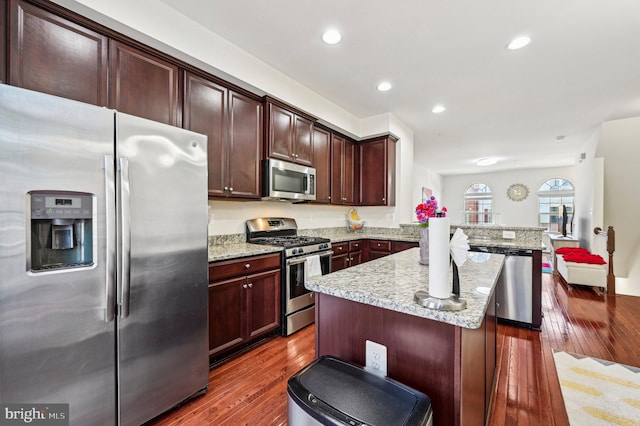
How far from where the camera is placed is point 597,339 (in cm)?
266

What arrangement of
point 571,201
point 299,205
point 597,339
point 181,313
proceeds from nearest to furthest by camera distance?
point 181,313
point 597,339
point 299,205
point 571,201

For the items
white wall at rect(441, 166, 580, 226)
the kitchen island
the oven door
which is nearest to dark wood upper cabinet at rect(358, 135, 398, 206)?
the oven door

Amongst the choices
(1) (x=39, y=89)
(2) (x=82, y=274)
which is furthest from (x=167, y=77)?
(2) (x=82, y=274)

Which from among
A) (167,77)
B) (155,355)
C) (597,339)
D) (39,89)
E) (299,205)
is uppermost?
(167,77)

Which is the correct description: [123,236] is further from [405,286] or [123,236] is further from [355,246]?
[355,246]

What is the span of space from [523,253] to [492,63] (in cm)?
199

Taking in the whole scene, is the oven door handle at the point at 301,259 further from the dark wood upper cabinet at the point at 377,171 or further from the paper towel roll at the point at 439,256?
the paper towel roll at the point at 439,256

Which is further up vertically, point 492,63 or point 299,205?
point 492,63

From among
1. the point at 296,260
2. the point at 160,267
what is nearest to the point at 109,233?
the point at 160,267

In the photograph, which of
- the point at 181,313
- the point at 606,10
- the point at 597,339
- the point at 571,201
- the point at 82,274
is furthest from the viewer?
the point at 571,201

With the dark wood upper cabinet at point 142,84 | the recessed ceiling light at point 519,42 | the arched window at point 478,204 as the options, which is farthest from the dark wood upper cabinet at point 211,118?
the arched window at point 478,204

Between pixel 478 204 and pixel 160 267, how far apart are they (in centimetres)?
1095

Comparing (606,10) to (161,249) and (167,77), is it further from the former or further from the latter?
(161,249)

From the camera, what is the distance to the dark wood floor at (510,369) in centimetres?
168
